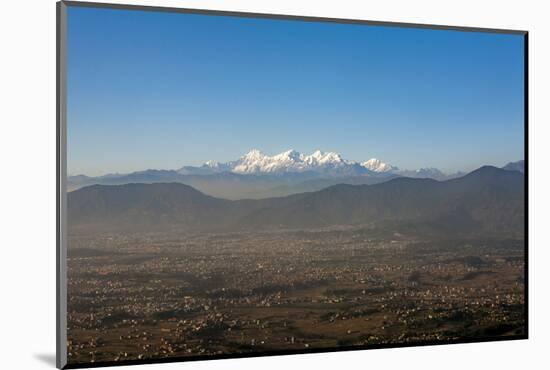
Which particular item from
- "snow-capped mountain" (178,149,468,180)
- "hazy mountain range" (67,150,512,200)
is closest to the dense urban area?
"hazy mountain range" (67,150,512,200)

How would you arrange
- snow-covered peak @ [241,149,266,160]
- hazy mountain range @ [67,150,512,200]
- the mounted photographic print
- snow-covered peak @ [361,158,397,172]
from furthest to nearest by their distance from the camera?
snow-covered peak @ [361,158,397,172]
snow-covered peak @ [241,149,266,160]
hazy mountain range @ [67,150,512,200]
the mounted photographic print

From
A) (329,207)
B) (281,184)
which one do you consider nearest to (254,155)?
(281,184)

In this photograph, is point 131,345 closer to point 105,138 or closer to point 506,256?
point 105,138

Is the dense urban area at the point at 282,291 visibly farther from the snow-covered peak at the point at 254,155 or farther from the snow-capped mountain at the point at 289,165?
the snow-covered peak at the point at 254,155

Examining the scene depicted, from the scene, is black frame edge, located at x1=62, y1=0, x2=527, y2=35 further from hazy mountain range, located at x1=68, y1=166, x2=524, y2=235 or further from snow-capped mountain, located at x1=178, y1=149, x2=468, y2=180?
hazy mountain range, located at x1=68, y1=166, x2=524, y2=235

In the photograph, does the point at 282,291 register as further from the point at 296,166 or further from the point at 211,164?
the point at 211,164

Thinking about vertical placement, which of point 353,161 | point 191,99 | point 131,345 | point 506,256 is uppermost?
point 191,99

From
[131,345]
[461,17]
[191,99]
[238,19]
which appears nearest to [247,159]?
[191,99]
